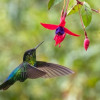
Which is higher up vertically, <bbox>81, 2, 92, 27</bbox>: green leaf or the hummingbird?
<bbox>81, 2, 92, 27</bbox>: green leaf

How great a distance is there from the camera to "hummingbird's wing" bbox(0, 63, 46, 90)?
1.58 m

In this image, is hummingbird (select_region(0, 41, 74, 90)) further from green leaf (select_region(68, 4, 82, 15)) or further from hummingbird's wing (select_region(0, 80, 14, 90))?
green leaf (select_region(68, 4, 82, 15))

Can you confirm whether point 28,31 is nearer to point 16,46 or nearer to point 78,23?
point 16,46

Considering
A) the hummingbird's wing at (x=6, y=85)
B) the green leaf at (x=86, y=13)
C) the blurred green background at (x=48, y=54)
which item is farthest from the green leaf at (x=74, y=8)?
the blurred green background at (x=48, y=54)

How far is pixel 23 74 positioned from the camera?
179 centimetres

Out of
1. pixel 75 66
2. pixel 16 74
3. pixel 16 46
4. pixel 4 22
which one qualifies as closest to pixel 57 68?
pixel 16 74

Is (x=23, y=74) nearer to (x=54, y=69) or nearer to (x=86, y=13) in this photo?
(x=54, y=69)

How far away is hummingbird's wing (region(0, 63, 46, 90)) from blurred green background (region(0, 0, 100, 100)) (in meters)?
1.14

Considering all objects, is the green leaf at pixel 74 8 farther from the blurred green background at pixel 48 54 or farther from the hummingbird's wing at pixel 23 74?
the blurred green background at pixel 48 54

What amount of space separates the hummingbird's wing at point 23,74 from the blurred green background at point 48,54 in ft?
3.73

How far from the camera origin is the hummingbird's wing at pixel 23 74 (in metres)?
1.58

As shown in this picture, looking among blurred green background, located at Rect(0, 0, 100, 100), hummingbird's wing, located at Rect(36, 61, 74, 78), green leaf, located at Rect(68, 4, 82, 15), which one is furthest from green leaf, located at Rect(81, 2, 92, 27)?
blurred green background, located at Rect(0, 0, 100, 100)

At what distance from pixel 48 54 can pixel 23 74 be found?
6.07 feet

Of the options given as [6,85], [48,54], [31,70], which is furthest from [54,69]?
[48,54]
